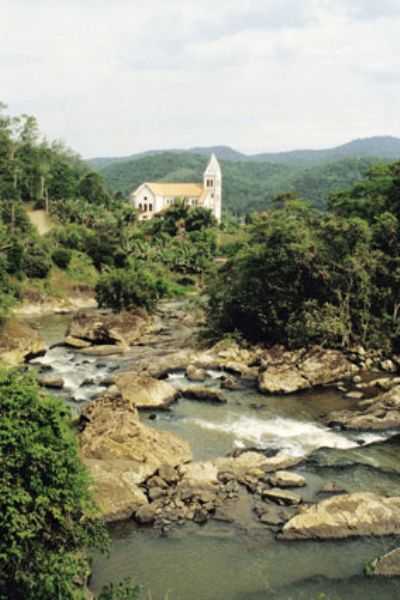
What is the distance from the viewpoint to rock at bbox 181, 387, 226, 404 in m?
28.9

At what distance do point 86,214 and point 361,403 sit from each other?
59081 mm

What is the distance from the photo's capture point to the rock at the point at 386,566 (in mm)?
15227

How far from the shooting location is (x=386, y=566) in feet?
50.2

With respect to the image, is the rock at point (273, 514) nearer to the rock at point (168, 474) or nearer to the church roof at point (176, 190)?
the rock at point (168, 474)

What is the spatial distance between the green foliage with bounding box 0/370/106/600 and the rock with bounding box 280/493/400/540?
6198 millimetres

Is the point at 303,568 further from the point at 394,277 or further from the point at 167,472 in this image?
the point at 394,277

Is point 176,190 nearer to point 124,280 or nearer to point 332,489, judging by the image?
point 124,280

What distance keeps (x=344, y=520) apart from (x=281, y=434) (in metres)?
7.61

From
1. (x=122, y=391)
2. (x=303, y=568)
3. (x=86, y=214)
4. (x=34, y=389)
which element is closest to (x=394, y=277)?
(x=122, y=391)

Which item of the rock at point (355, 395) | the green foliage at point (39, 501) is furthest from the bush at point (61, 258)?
the green foliage at point (39, 501)

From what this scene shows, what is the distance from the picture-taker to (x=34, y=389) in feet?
44.9

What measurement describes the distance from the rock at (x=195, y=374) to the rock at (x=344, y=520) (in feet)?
49.6

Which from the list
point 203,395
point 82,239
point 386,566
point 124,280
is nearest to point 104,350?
point 124,280

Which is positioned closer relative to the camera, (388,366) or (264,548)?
(264,548)
